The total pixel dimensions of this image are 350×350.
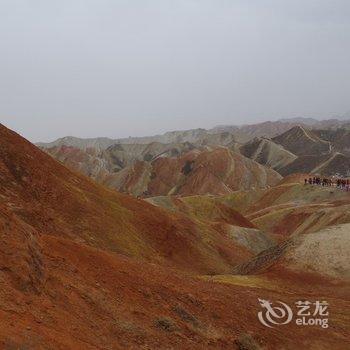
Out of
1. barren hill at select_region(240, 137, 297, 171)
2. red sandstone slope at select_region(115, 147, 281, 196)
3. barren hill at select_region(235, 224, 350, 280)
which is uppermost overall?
barren hill at select_region(240, 137, 297, 171)

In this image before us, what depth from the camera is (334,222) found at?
70062mm

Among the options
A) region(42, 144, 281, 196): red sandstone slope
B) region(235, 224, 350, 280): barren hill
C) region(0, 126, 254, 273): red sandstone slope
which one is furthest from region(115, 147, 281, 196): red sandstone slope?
region(235, 224, 350, 280): barren hill

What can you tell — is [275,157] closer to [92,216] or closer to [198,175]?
[198,175]

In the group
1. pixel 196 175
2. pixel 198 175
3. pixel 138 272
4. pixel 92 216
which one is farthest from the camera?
pixel 196 175

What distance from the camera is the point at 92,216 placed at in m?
44.4

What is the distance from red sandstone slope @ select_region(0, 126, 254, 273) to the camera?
132 feet

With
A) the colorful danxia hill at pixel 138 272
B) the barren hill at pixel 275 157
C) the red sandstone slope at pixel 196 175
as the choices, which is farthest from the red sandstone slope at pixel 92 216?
the barren hill at pixel 275 157

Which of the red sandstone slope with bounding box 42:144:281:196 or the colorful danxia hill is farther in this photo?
the red sandstone slope with bounding box 42:144:281:196

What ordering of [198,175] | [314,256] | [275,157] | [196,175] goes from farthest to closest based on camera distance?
1. [275,157]
2. [196,175]
3. [198,175]
4. [314,256]

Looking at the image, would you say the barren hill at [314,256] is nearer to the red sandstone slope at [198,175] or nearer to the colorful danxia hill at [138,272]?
the colorful danxia hill at [138,272]

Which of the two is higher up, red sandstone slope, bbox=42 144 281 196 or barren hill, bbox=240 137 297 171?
barren hill, bbox=240 137 297 171

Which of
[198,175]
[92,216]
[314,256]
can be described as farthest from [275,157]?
[314,256]

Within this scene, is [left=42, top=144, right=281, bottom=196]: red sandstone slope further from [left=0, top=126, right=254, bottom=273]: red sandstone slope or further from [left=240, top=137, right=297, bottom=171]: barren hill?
[left=0, top=126, right=254, bottom=273]: red sandstone slope

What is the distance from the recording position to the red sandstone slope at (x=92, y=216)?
1578 inches
